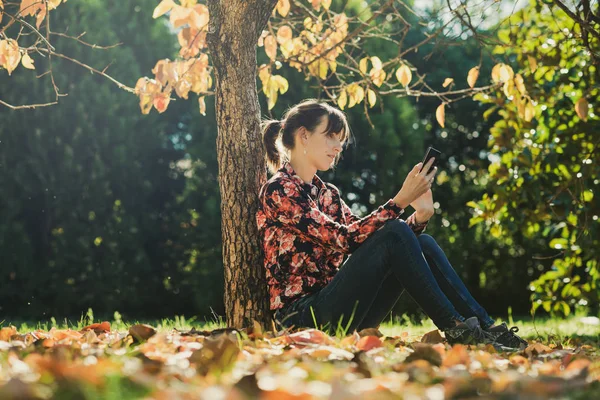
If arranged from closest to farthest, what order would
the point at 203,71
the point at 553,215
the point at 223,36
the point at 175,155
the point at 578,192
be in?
the point at 223,36
the point at 203,71
the point at 578,192
the point at 553,215
the point at 175,155

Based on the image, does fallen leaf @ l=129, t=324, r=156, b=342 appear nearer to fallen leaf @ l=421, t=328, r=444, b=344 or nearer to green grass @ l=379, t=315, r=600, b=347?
fallen leaf @ l=421, t=328, r=444, b=344

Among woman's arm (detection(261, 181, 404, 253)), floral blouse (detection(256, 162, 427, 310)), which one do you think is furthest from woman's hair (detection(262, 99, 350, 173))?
woman's arm (detection(261, 181, 404, 253))

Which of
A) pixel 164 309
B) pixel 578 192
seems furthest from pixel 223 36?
pixel 164 309

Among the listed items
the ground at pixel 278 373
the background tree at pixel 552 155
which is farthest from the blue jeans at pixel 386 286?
the background tree at pixel 552 155

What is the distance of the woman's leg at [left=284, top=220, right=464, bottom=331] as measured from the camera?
2.65 meters

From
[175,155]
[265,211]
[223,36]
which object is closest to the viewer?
[265,211]

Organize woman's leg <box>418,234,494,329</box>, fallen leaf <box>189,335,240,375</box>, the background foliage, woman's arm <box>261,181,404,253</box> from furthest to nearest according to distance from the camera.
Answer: the background foliage < woman's leg <box>418,234,494,329</box> < woman's arm <box>261,181,404,253</box> < fallen leaf <box>189,335,240,375</box>

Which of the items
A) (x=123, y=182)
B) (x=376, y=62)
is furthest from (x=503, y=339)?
(x=123, y=182)

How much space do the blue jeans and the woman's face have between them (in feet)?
1.59

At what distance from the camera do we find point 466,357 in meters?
1.77

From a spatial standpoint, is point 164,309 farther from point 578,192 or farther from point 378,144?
point 578,192

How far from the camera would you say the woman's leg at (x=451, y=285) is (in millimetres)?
2883

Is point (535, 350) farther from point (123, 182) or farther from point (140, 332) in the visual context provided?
point (123, 182)

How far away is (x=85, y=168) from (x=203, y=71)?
3514 millimetres
